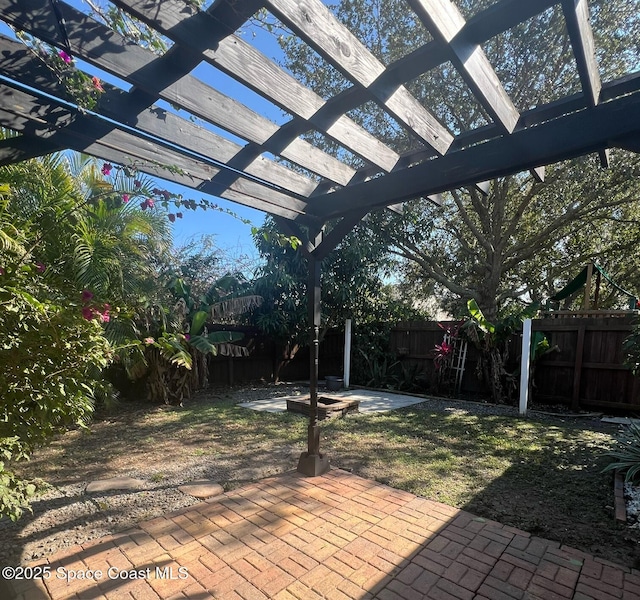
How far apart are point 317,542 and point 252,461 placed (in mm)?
1802

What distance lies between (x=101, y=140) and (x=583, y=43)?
2.81 m

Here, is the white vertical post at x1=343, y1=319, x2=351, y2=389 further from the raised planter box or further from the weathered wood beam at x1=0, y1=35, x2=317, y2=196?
the weathered wood beam at x1=0, y1=35, x2=317, y2=196

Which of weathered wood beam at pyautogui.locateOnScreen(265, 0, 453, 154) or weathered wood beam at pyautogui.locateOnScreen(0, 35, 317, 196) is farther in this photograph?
weathered wood beam at pyautogui.locateOnScreen(0, 35, 317, 196)

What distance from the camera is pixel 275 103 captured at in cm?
211

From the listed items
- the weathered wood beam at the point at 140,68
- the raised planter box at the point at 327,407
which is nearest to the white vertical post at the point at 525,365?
the raised planter box at the point at 327,407

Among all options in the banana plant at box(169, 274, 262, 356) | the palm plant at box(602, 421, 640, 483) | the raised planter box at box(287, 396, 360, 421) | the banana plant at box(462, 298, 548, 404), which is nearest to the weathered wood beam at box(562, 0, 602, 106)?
the palm plant at box(602, 421, 640, 483)

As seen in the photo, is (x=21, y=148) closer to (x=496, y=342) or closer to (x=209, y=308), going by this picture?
(x=209, y=308)

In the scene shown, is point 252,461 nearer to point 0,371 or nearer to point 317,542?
point 317,542

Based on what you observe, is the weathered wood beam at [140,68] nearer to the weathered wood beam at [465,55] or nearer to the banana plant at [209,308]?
the weathered wood beam at [465,55]

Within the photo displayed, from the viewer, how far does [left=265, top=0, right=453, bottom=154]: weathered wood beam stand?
1647 millimetres

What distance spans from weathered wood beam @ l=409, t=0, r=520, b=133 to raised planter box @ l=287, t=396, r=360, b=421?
16.4 ft

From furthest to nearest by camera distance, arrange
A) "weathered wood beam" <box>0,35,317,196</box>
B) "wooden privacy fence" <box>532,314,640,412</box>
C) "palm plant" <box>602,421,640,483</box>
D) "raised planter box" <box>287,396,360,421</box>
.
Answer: "wooden privacy fence" <box>532,314,640,412</box> < "raised planter box" <box>287,396,360,421</box> < "palm plant" <box>602,421,640,483</box> < "weathered wood beam" <box>0,35,317,196</box>

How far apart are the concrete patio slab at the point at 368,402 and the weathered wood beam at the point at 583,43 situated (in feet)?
19.4

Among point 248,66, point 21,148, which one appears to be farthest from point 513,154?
point 21,148
